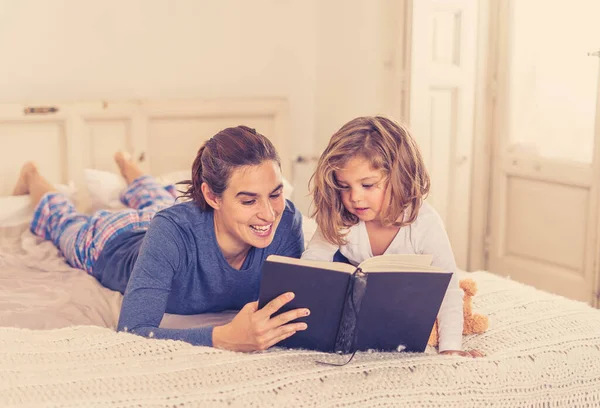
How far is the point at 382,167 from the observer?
1818mm

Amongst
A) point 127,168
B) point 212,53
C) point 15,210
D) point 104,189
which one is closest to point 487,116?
point 212,53

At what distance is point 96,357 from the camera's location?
1.54 meters

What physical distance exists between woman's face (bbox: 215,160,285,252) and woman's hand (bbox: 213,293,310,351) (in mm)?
309

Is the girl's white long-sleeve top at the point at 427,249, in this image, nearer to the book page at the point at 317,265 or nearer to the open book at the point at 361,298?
the open book at the point at 361,298

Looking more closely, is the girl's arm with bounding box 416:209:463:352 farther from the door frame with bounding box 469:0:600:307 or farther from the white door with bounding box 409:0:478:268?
the door frame with bounding box 469:0:600:307

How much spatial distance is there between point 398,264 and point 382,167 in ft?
1.16

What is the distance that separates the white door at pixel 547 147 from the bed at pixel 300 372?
6.14 feet

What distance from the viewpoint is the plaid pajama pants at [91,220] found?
2.69m

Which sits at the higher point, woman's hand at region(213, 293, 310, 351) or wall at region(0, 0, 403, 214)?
wall at region(0, 0, 403, 214)

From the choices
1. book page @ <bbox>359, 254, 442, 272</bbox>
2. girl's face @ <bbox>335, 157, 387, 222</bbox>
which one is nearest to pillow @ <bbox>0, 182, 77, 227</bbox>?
girl's face @ <bbox>335, 157, 387, 222</bbox>

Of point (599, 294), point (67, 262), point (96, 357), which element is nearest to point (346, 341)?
point (96, 357)

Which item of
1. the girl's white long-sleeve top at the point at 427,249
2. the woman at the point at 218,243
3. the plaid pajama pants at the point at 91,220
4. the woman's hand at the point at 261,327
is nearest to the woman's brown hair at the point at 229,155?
the woman at the point at 218,243

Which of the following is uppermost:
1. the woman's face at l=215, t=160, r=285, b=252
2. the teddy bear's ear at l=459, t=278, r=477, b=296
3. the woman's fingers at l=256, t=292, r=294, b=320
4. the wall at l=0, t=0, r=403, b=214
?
the wall at l=0, t=0, r=403, b=214

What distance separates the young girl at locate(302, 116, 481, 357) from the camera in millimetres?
1819
